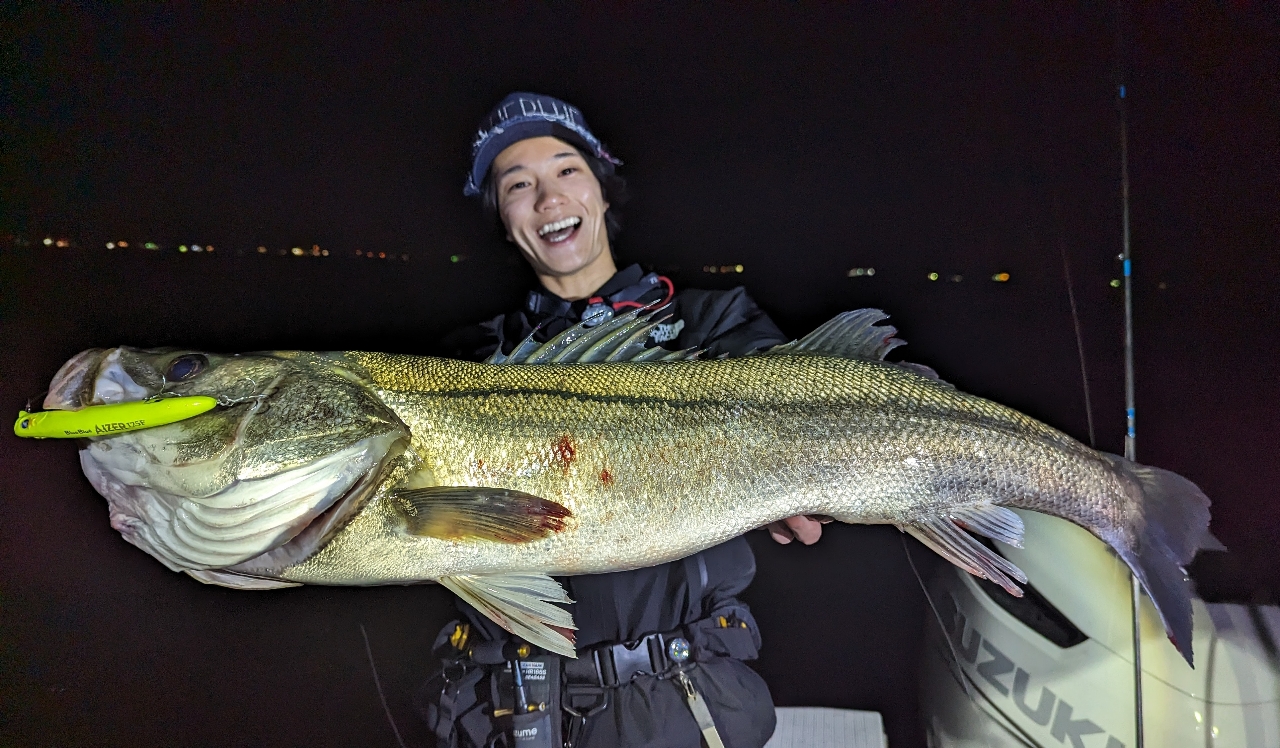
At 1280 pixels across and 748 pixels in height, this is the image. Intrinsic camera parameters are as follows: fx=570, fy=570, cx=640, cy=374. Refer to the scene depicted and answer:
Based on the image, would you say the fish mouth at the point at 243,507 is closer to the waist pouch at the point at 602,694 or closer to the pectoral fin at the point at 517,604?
the pectoral fin at the point at 517,604

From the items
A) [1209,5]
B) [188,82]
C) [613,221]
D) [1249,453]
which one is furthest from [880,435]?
[188,82]

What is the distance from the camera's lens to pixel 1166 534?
3.57 feet

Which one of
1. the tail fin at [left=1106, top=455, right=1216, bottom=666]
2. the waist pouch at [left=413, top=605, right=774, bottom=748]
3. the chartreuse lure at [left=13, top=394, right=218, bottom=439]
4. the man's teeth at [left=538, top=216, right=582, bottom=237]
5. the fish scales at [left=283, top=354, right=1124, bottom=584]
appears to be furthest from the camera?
the man's teeth at [left=538, top=216, right=582, bottom=237]

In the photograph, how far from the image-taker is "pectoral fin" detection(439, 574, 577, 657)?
97cm

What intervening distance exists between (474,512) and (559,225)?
0.82 m

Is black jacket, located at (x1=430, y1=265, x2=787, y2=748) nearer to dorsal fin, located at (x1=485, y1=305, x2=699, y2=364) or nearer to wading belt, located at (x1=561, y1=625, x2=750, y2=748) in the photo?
wading belt, located at (x1=561, y1=625, x2=750, y2=748)

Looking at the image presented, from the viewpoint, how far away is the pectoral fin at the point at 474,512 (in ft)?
3.02

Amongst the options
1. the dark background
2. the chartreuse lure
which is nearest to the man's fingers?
the dark background

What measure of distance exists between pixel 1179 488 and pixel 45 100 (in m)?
3.06

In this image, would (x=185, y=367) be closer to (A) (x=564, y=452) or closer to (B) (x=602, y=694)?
(A) (x=564, y=452)

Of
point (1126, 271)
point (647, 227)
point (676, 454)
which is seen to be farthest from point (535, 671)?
point (1126, 271)

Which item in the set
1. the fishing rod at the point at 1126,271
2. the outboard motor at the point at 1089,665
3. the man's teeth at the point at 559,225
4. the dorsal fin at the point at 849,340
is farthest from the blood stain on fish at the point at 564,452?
the fishing rod at the point at 1126,271

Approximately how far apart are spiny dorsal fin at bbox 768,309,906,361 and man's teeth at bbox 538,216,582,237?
649 millimetres

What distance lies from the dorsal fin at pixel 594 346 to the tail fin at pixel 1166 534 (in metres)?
0.92
